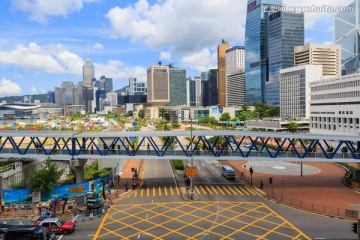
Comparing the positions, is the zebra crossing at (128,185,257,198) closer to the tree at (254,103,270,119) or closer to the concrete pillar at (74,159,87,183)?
the concrete pillar at (74,159,87,183)

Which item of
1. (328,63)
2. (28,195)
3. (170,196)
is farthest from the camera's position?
(328,63)

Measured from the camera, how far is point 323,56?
17725 centimetres

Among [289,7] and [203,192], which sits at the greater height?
[289,7]

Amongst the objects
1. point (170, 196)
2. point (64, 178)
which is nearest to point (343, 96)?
point (170, 196)

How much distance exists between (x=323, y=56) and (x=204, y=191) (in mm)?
163913

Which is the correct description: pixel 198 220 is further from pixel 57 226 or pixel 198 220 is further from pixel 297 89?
pixel 297 89

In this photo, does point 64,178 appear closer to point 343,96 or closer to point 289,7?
point 343,96

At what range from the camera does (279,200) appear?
37250mm

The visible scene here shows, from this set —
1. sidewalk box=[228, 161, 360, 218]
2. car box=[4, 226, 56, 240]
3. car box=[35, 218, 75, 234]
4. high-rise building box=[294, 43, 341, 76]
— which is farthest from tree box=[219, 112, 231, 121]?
car box=[4, 226, 56, 240]

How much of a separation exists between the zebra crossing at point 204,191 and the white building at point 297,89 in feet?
379

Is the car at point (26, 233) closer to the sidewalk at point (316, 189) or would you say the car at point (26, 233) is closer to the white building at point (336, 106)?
the sidewalk at point (316, 189)

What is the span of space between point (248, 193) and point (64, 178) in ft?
98.5

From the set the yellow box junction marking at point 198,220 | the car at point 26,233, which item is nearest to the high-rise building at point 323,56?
the yellow box junction marking at point 198,220

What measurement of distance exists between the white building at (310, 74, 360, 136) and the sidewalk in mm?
32778
